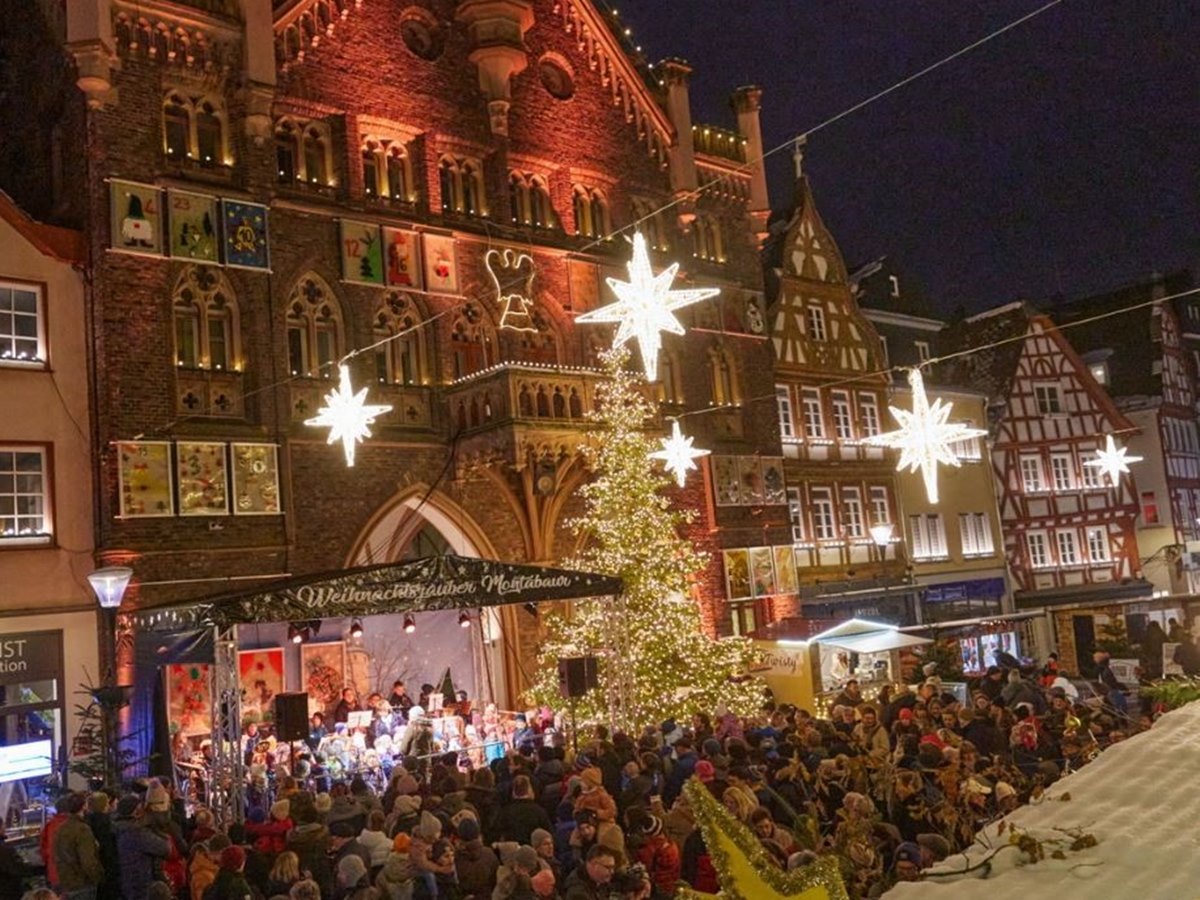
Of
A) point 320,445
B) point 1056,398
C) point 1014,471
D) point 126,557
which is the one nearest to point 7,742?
point 126,557

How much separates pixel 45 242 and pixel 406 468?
697cm

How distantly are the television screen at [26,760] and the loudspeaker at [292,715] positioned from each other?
5.10 m

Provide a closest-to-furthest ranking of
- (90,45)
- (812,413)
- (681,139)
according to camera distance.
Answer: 1. (90,45)
2. (681,139)
3. (812,413)

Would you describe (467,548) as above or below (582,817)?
above

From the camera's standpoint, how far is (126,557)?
54.9 feet

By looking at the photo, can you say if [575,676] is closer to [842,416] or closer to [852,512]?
[852,512]

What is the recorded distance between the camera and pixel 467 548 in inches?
859

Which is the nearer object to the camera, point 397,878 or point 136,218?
point 397,878

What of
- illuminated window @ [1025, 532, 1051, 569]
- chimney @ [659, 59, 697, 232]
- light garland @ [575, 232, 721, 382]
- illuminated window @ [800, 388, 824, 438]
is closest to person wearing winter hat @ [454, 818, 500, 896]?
light garland @ [575, 232, 721, 382]

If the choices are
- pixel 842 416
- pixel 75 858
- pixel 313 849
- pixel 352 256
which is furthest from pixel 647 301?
pixel 842 416

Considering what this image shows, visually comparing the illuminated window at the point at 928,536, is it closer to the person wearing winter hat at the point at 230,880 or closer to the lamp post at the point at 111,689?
the lamp post at the point at 111,689

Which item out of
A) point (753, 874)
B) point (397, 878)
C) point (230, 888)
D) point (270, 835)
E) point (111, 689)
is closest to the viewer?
point (753, 874)

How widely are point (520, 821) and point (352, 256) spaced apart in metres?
13.5

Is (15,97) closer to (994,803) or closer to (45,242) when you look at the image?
(45,242)
